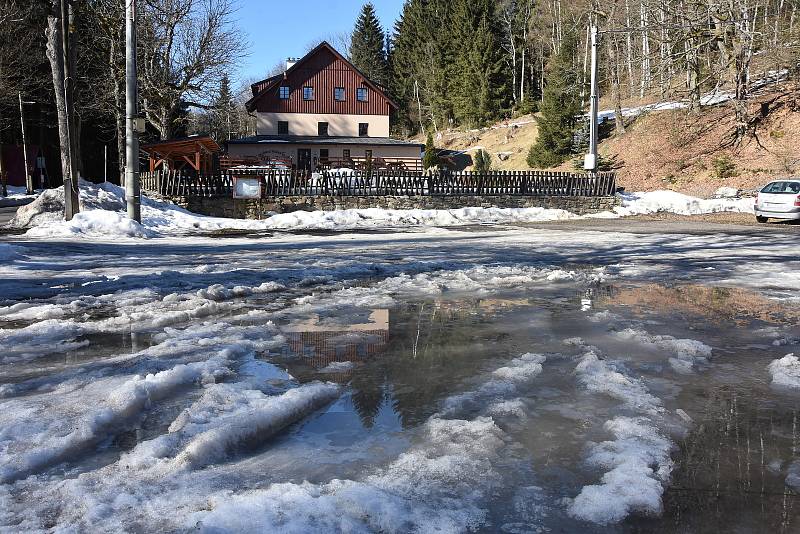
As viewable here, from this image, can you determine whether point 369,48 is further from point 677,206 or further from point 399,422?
point 399,422

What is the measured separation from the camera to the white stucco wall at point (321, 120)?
5438cm

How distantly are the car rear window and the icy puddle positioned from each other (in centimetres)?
1675

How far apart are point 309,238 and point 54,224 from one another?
22.3 feet

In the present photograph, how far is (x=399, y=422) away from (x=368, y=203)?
22698 millimetres

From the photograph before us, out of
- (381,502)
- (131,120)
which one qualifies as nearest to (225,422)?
(381,502)

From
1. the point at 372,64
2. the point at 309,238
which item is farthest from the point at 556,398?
the point at 372,64

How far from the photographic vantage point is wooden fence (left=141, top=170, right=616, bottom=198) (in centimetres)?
2470

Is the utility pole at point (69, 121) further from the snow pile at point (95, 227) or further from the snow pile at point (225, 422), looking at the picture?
the snow pile at point (225, 422)

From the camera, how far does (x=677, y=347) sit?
5984 mm

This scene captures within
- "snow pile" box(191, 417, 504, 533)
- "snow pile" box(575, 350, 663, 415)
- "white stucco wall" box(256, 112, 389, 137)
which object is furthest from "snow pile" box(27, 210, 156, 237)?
"white stucco wall" box(256, 112, 389, 137)

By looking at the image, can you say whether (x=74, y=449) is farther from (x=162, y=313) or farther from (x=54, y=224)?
(x=54, y=224)

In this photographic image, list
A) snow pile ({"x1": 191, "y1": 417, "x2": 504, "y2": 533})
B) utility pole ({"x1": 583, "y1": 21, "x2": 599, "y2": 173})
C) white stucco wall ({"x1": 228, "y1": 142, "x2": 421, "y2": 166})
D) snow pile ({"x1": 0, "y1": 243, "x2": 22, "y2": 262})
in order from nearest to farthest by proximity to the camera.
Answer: snow pile ({"x1": 191, "y1": 417, "x2": 504, "y2": 533}) → snow pile ({"x1": 0, "y1": 243, "x2": 22, "y2": 262}) → utility pole ({"x1": 583, "y1": 21, "x2": 599, "y2": 173}) → white stucco wall ({"x1": 228, "y1": 142, "x2": 421, "y2": 166})

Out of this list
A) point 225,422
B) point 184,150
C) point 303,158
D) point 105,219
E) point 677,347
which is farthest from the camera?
point 303,158

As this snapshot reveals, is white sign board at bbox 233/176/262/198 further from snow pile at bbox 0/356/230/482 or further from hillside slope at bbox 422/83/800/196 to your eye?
hillside slope at bbox 422/83/800/196
